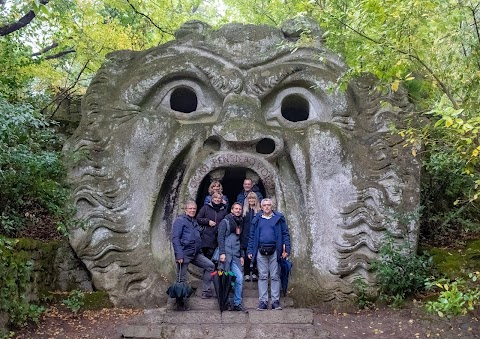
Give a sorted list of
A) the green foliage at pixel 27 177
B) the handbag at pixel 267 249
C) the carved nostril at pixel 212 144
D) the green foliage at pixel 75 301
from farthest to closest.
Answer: the carved nostril at pixel 212 144 → the green foliage at pixel 75 301 → the green foliage at pixel 27 177 → the handbag at pixel 267 249

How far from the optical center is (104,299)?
6973 mm

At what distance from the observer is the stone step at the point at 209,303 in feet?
22.1

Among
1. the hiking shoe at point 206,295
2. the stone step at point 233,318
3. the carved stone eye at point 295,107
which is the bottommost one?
the stone step at point 233,318

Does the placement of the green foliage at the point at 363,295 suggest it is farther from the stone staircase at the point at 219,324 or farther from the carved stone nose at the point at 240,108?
the carved stone nose at the point at 240,108

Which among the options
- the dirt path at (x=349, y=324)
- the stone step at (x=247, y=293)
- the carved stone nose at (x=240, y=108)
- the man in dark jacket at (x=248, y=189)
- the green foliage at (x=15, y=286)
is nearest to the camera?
the green foliage at (x=15, y=286)

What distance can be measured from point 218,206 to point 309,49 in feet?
9.90

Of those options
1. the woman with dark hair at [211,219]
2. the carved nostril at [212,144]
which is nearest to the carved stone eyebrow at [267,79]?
the carved nostril at [212,144]

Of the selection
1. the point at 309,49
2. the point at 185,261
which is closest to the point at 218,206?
the point at 185,261

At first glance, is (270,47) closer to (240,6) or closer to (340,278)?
(340,278)

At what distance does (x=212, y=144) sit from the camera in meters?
7.83

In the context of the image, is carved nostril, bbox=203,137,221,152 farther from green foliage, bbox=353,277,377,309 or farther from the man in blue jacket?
green foliage, bbox=353,277,377,309

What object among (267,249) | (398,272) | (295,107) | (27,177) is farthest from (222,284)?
(295,107)

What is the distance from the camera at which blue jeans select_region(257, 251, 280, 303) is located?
639 centimetres

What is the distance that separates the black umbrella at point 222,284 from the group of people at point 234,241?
0.12 metres
